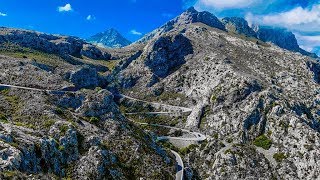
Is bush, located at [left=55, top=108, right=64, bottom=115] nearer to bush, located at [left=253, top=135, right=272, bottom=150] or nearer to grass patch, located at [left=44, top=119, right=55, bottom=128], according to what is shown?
grass patch, located at [left=44, top=119, right=55, bottom=128]

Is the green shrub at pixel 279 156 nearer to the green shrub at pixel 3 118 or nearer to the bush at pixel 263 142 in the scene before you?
the bush at pixel 263 142

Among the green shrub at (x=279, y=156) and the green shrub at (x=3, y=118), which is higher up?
the green shrub at (x=3, y=118)

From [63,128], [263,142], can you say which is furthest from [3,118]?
[263,142]

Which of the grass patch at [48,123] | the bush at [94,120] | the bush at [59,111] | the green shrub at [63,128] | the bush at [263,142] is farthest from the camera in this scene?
the bush at [263,142]

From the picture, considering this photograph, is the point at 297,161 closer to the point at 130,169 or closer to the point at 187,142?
the point at 187,142

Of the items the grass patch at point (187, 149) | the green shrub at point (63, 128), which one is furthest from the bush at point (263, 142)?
the green shrub at point (63, 128)

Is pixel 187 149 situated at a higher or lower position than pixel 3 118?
lower

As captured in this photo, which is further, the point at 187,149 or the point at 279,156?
the point at 187,149

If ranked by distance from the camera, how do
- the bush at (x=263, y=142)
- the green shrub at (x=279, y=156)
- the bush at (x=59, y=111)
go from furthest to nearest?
the bush at (x=263, y=142) → the green shrub at (x=279, y=156) → the bush at (x=59, y=111)

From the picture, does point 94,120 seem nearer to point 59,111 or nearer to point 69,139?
point 59,111
